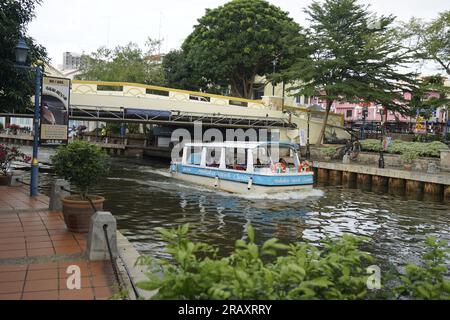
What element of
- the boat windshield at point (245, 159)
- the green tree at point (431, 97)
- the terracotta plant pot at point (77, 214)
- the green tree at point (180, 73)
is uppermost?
the green tree at point (180, 73)

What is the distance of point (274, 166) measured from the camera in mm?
19281

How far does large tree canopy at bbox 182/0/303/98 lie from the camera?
41.4m

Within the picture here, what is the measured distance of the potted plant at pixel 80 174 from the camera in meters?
8.93

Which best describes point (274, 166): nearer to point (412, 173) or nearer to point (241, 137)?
point (412, 173)

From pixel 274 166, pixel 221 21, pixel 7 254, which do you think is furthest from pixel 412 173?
pixel 221 21

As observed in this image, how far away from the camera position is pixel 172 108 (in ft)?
103

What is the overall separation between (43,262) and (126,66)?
138 ft

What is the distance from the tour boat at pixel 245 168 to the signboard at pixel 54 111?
8.76m

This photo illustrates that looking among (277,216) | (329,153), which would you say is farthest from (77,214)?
(329,153)

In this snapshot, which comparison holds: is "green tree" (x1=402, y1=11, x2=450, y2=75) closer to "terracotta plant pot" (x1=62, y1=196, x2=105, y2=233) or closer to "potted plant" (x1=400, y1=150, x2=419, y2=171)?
"potted plant" (x1=400, y1=150, x2=419, y2=171)

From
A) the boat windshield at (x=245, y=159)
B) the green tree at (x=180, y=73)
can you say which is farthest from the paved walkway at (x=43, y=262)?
the green tree at (x=180, y=73)

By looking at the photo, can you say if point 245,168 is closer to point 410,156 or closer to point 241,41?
point 410,156

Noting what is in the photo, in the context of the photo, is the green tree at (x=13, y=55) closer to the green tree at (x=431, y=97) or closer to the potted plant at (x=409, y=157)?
the potted plant at (x=409, y=157)

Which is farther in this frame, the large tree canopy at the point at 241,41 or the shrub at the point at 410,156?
the large tree canopy at the point at 241,41
